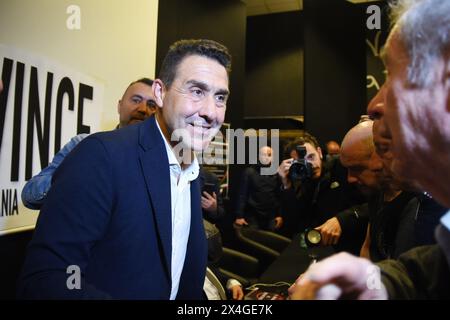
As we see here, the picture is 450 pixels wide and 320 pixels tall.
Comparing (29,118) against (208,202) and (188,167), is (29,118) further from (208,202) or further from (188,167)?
(208,202)

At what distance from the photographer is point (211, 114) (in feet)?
2.02

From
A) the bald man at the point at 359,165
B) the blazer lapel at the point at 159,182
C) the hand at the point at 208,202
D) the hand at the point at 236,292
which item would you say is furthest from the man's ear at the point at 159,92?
the hand at the point at 208,202

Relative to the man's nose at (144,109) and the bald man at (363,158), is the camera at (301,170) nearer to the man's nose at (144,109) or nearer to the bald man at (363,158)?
the bald man at (363,158)

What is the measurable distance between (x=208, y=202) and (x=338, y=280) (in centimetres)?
138

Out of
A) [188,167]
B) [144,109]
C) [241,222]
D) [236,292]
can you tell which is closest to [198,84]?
[188,167]

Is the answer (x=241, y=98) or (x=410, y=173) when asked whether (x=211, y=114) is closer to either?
(x=410, y=173)

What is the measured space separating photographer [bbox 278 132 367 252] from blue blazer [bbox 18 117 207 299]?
0.34m

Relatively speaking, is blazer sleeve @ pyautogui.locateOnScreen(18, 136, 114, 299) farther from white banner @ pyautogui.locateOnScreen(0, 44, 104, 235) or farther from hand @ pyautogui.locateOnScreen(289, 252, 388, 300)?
white banner @ pyautogui.locateOnScreen(0, 44, 104, 235)

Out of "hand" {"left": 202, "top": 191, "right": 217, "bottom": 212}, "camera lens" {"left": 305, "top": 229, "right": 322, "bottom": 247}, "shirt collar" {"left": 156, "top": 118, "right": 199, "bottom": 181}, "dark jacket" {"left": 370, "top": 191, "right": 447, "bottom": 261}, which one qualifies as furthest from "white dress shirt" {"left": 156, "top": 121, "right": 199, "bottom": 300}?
"hand" {"left": 202, "top": 191, "right": 217, "bottom": 212}

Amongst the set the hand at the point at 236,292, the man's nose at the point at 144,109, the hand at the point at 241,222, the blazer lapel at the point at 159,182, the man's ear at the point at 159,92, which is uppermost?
the man's nose at the point at 144,109

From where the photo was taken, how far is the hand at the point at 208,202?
5.43 ft

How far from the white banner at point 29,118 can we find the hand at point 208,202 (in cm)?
71

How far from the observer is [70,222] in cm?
49
